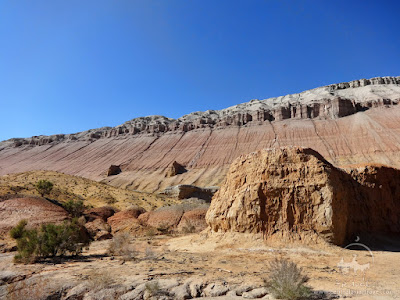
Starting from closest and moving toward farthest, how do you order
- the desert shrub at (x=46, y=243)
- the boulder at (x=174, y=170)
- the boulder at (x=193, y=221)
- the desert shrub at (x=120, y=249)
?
the desert shrub at (x=46, y=243), the desert shrub at (x=120, y=249), the boulder at (x=193, y=221), the boulder at (x=174, y=170)

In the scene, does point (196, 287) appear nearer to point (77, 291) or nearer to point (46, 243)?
point (77, 291)

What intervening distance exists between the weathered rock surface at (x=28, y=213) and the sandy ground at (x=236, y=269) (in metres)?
7.20

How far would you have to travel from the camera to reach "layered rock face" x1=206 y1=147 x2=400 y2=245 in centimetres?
1194

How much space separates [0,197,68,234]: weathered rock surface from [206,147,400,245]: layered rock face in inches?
463

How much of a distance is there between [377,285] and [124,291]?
622 centimetres

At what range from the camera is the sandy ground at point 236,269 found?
7.21 metres

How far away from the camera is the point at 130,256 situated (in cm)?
1124

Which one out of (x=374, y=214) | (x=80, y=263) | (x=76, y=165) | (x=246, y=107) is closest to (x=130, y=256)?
(x=80, y=263)

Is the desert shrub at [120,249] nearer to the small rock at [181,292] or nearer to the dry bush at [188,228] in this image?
the small rock at [181,292]

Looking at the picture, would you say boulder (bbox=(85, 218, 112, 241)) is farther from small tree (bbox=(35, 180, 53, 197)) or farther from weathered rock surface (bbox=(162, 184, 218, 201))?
weathered rock surface (bbox=(162, 184, 218, 201))

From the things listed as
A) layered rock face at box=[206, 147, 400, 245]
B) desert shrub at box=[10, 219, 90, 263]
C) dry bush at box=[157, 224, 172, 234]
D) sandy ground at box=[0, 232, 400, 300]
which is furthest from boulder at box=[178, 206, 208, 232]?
desert shrub at box=[10, 219, 90, 263]

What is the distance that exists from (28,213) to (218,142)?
192ft

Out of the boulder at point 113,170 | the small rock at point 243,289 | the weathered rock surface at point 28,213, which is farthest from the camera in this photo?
the boulder at point 113,170

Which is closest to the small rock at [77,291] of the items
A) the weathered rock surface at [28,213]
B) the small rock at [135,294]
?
the small rock at [135,294]
